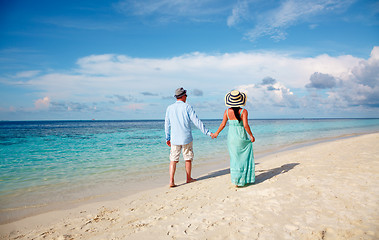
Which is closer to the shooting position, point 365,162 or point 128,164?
point 365,162

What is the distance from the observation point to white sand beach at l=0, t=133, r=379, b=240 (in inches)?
114

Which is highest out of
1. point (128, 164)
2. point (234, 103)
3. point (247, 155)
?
point (234, 103)

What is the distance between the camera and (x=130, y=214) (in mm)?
4051

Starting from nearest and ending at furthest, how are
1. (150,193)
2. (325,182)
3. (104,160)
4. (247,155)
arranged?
(325,182)
(247,155)
(150,193)
(104,160)

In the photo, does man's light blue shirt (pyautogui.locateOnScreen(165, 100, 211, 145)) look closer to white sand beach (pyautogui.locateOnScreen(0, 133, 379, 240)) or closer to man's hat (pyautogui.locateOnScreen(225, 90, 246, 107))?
man's hat (pyautogui.locateOnScreen(225, 90, 246, 107))

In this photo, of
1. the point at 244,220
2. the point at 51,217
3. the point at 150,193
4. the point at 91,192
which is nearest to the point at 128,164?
the point at 91,192

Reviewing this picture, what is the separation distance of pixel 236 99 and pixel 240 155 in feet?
4.20

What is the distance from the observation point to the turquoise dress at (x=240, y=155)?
4840mm

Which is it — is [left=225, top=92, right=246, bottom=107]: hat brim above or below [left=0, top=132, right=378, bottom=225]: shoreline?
above

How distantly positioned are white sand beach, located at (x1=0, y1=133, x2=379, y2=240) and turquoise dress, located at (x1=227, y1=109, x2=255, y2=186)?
0.86ft

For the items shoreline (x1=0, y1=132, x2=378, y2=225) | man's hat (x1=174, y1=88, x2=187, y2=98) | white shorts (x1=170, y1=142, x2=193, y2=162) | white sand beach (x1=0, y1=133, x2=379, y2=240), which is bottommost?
shoreline (x1=0, y1=132, x2=378, y2=225)

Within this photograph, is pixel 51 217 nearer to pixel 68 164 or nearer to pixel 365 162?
pixel 68 164

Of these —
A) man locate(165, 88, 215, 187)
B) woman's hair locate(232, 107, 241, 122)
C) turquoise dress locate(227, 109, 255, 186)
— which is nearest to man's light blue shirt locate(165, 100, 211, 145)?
man locate(165, 88, 215, 187)

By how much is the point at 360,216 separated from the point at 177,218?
2738 millimetres
